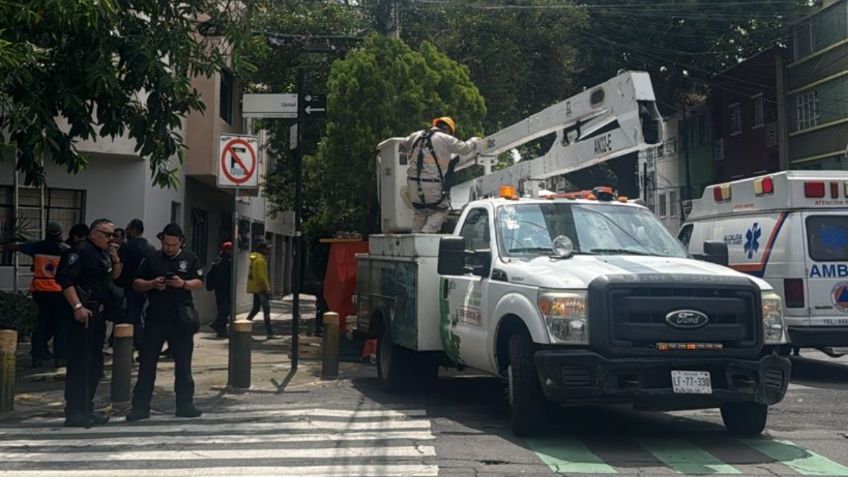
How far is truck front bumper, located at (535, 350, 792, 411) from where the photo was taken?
639 cm

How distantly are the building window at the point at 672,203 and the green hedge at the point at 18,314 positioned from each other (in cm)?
4136

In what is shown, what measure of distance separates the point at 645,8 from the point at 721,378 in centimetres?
2608

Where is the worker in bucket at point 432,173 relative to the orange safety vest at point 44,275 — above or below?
above

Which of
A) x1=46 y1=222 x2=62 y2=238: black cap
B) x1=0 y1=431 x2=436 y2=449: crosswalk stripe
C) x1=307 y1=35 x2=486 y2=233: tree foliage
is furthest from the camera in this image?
x1=307 y1=35 x2=486 y2=233: tree foliage

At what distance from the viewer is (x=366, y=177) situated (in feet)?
50.3

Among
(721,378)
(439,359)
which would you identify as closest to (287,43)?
(439,359)

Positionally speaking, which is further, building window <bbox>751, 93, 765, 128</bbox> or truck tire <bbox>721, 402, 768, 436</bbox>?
building window <bbox>751, 93, 765, 128</bbox>

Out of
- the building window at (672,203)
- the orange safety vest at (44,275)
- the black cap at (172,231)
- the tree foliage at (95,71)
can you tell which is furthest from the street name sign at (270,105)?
the building window at (672,203)

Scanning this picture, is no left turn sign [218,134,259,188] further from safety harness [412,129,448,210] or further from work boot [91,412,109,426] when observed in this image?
work boot [91,412,109,426]

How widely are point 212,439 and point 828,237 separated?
781cm

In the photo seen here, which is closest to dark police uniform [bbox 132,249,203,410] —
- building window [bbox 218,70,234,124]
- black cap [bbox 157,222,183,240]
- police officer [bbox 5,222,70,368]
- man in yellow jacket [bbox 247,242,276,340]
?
black cap [bbox 157,222,183,240]

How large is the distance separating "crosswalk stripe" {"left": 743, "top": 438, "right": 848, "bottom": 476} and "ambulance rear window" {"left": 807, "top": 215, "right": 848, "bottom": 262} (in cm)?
410

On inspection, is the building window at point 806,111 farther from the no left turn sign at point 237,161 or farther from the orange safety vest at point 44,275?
the orange safety vest at point 44,275

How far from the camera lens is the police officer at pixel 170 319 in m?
8.11
